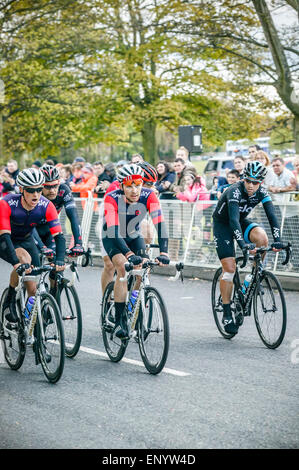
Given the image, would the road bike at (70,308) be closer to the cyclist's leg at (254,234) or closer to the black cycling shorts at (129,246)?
the black cycling shorts at (129,246)

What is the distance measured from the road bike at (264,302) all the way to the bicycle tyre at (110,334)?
Answer: 1.41 m

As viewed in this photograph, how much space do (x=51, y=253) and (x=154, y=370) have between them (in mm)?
1496

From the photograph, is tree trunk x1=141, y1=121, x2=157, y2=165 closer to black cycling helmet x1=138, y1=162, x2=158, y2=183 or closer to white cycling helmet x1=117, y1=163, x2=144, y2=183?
black cycling helmet x1=138, y1=162, x2=158, y2=183

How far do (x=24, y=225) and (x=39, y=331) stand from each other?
1179 millimetres

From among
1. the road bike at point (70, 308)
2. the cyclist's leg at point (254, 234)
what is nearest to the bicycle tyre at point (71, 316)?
the road bike at point (70, 308)

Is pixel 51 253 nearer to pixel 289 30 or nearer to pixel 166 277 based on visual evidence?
pixel 166 277

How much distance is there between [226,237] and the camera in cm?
852

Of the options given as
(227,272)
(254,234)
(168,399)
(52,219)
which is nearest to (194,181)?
(254,234)

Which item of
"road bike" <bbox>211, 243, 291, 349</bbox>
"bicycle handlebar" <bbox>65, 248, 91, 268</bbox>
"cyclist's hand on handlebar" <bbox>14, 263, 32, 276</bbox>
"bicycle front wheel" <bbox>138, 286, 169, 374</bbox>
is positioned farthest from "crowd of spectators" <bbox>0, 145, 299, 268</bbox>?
"cyclist's hand on handlebar" <bbox>14, 263, 32, 276</bbox>

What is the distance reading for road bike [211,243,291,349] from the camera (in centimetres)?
785

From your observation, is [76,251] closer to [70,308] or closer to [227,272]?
[70,308]

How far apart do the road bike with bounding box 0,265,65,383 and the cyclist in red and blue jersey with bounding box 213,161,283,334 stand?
7.55 ft

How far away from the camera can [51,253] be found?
719 cm

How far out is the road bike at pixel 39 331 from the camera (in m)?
6.52
